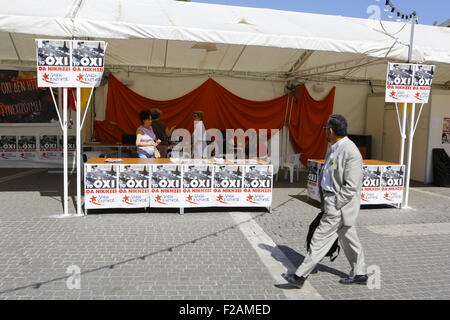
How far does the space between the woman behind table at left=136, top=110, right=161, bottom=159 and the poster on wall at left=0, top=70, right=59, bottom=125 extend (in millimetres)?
5706

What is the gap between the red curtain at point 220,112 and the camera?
11344 millimetres

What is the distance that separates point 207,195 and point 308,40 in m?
3.10

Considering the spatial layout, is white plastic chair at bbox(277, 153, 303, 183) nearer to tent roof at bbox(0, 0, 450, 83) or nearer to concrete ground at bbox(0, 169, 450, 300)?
tent roof at bbox(0, 0, 450, 83)

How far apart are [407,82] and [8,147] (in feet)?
34.2

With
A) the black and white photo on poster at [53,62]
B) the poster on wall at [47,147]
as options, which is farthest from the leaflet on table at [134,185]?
the poster on wall at [47,147]

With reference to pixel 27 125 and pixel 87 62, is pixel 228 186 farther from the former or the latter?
pixel 27 125

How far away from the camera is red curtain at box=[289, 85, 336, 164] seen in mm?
12297

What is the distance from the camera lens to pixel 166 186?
6.40 meters

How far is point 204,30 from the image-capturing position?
249 inches

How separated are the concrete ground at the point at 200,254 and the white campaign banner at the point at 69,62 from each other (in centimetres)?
207

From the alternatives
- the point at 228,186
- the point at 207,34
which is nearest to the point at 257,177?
the point at 228,186

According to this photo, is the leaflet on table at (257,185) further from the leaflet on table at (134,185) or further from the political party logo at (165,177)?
the leaflet on table at (134,185)

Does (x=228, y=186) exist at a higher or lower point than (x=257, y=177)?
lower
